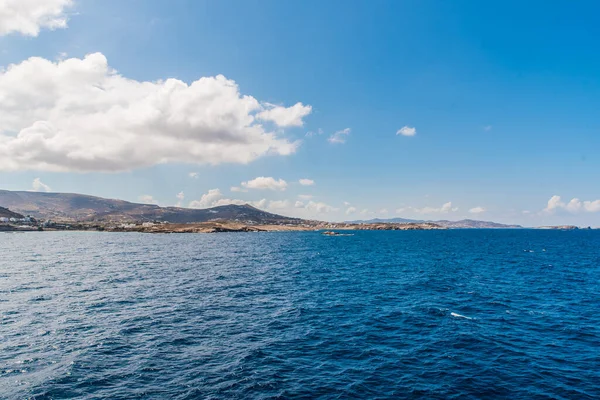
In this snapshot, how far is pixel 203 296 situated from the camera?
59469 mm

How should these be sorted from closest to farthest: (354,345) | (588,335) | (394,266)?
(354,345)
(588,335)
(394,266)

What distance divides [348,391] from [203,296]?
4011cm

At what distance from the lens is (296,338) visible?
3872 centimetres

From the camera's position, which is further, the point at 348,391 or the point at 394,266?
the point at 394,266

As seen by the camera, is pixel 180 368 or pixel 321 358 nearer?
pixel 180 368

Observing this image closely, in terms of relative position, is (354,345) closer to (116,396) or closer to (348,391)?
(348,391)

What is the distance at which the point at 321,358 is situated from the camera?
33.2 metres

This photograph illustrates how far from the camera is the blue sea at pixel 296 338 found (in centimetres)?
2733

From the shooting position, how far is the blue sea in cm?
2733

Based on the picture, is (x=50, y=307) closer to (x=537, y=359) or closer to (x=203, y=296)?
(x=203, y=296)

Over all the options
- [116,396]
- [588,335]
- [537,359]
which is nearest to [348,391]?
[116,396]

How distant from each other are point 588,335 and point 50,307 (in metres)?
79.4

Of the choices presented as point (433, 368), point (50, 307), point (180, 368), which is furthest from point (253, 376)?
point (50, 307)

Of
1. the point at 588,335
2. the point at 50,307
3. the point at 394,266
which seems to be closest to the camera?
the point at 588,335
